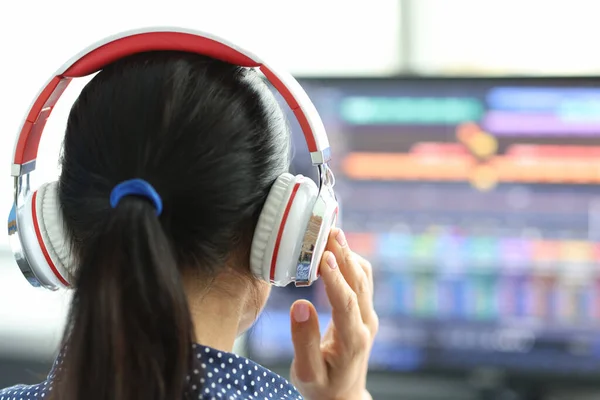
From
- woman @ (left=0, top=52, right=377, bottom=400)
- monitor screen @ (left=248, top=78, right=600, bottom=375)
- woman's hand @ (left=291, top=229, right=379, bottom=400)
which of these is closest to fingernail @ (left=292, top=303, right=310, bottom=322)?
woman's hand @ (left=291, top=229, right=379, bottom=400)

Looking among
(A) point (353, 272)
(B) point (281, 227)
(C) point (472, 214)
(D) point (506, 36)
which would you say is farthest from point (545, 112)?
(B) point (281, 227)

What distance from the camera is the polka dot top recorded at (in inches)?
24.0

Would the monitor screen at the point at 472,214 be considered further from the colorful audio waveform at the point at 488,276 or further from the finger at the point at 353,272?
the finger at the point at 353,272

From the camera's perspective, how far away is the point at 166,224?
0.60 meters

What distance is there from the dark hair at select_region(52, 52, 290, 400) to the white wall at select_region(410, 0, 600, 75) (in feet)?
4.29

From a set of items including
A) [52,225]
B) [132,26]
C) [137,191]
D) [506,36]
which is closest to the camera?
[137,191]

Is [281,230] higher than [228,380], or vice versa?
[281,230]

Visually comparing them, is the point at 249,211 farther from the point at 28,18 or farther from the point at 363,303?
the point at 28,18

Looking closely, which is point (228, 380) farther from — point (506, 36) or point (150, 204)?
point (506, 36)

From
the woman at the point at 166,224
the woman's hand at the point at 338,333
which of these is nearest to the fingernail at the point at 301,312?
the woman's hand at the point at 338,333

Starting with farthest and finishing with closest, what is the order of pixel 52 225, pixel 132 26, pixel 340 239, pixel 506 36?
pixel 132 26
pixel 506 36
pixel 340 239
pixel 52 225

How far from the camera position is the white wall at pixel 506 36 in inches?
73.9

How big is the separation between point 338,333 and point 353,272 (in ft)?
0.24

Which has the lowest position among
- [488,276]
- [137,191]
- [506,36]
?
[488,276]
